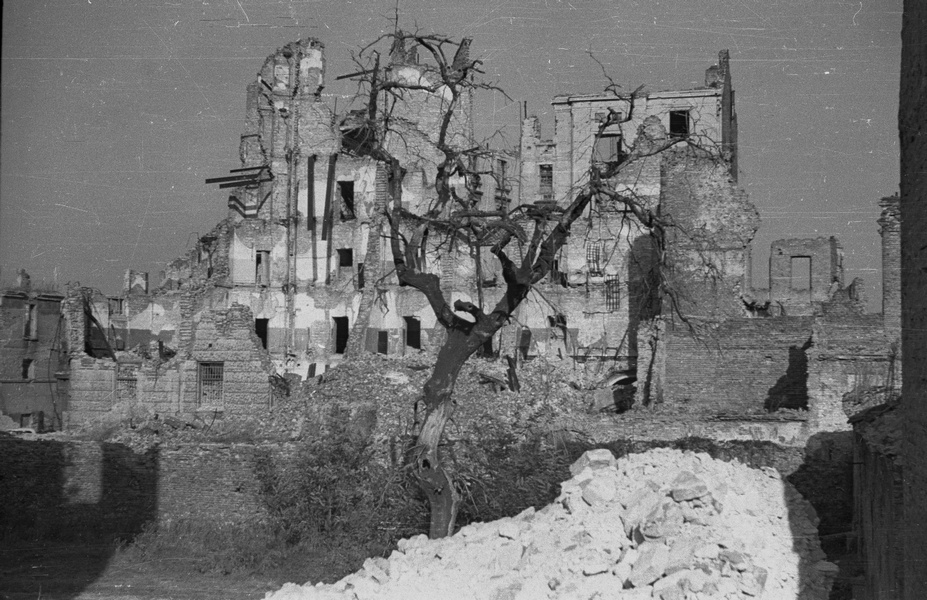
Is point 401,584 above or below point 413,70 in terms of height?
below

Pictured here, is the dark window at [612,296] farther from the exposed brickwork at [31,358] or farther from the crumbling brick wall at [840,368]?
the exposed brickwork at [31,358]

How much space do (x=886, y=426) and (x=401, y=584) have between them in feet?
17.1

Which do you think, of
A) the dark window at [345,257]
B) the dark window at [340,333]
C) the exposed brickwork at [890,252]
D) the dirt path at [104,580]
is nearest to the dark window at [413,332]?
the dark window at [340,333]

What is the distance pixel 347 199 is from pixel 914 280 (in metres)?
33.9

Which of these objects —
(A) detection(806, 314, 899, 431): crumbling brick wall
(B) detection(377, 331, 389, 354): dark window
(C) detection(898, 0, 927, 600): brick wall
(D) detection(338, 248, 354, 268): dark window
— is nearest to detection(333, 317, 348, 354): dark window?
(D) detection(338, 248, 354, 268): dark window

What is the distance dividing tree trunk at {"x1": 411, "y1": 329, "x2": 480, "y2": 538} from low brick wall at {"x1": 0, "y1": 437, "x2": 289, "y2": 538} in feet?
18.7

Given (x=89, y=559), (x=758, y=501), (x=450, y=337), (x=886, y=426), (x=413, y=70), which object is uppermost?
(x=413, y=70)

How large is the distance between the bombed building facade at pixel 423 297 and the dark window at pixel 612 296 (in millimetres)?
48

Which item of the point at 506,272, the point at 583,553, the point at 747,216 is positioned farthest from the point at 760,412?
the point at 583,553

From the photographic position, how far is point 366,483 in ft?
50.9

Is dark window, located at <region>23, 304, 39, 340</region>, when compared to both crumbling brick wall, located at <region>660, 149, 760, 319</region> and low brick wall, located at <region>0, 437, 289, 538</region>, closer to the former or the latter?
low brick wall, located at <region>0, 437, 289, 538</region>

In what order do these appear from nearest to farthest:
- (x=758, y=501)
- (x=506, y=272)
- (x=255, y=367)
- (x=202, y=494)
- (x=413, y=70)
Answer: (x=758, y=501) < (x=506, y=272) < (x=202, y=494) < (x=255, y=367) < (x=413, y=70)

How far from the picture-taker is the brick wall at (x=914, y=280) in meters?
6.47

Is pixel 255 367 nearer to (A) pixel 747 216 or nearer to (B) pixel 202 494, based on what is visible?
(B) pixel 202 494
